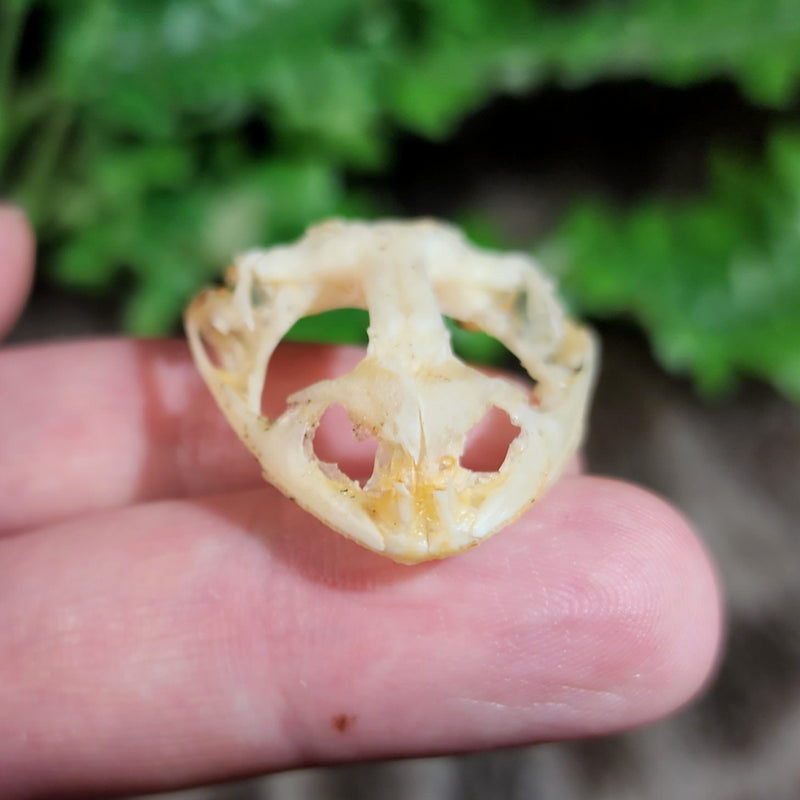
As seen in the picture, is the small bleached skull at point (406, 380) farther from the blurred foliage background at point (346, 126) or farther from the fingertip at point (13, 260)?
the blurred foliage background at point (346, 126)

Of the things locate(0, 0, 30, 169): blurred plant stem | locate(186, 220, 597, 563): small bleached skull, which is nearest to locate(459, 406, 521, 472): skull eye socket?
locate(186, 220, 597, 563): small bleached skull

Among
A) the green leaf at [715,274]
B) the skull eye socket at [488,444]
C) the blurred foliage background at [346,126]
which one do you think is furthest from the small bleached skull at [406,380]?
the green leaf at [715,274]

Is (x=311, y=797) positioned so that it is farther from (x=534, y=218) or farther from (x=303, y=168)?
(x=534, y=218)

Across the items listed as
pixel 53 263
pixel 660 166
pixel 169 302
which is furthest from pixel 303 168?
pixel 660 166

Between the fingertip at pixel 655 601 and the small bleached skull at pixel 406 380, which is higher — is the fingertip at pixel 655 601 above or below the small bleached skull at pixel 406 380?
below

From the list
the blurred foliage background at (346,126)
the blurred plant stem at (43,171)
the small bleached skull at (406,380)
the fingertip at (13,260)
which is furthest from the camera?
the blurred plant stem at (43,171)

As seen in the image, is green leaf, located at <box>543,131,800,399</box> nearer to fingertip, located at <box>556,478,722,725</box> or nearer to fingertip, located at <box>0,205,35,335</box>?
fingertip, located at <box>556,478,722,725</box>

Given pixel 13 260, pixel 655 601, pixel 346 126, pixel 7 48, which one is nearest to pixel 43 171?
pixel 7 48

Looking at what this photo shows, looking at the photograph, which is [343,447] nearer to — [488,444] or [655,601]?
[488,444]
